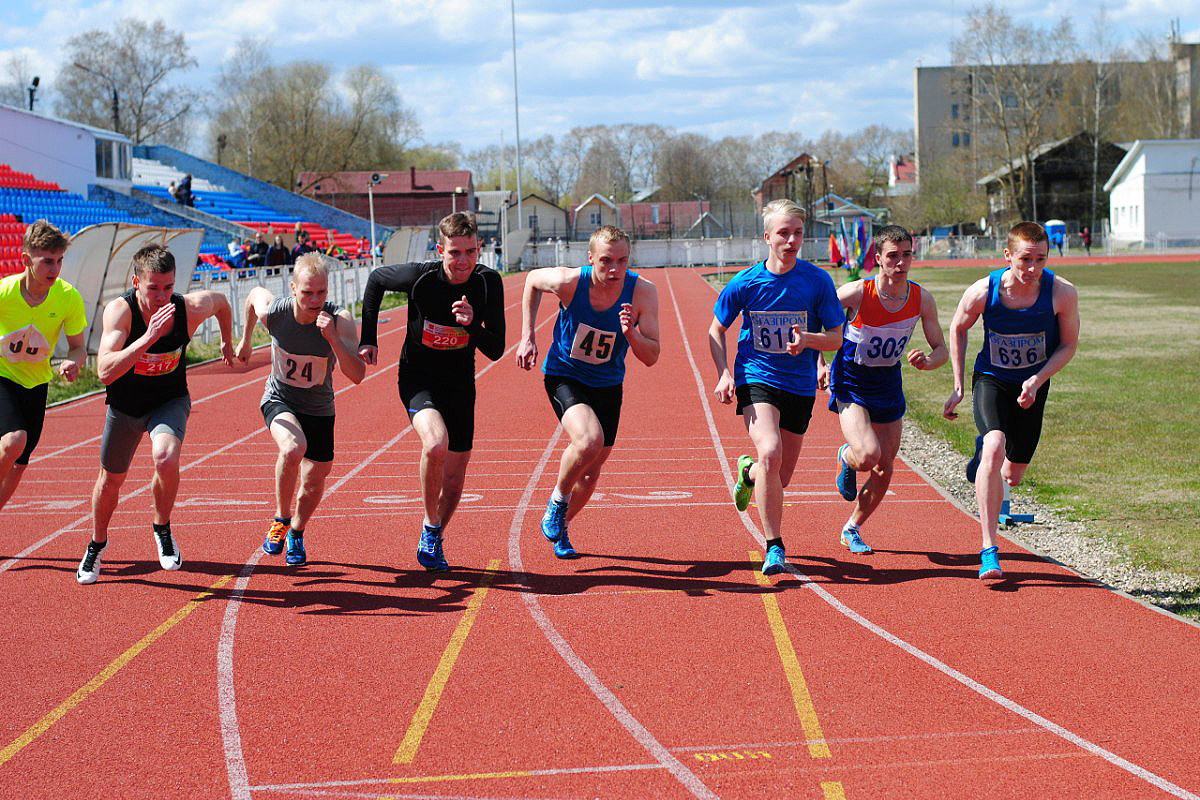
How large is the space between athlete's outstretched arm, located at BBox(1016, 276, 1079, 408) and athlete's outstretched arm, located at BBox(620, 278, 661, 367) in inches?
79.6

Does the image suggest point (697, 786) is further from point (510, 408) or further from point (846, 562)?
point (510, 408)

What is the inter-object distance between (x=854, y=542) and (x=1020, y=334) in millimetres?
1631

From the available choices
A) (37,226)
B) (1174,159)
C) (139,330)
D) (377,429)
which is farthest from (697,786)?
(1174,159)

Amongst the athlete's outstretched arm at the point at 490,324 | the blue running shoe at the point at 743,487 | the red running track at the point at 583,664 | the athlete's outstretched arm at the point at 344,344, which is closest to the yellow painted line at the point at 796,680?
the red running track at the point at 583,664

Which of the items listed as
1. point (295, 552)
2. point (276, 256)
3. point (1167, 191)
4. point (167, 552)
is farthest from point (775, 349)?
point (1167, 191)

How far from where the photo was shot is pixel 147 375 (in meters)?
7.32

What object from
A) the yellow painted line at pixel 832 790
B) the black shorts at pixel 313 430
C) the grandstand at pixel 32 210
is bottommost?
the yellow painted line at pixel 832 790

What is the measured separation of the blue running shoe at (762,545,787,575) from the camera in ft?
23.7

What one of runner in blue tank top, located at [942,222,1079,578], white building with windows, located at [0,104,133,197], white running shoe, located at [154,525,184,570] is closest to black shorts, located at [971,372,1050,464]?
runner in blue tank top, located at [942,222,1079,578]

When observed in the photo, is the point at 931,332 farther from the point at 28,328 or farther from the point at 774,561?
the point at 28,328

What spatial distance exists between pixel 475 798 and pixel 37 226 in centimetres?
454

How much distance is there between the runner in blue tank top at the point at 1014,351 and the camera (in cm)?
723

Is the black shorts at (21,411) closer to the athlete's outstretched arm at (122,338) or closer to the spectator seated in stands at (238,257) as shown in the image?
the athlete's outstretched arm at (122,338)

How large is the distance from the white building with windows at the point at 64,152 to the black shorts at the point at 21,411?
3923 centimetres
